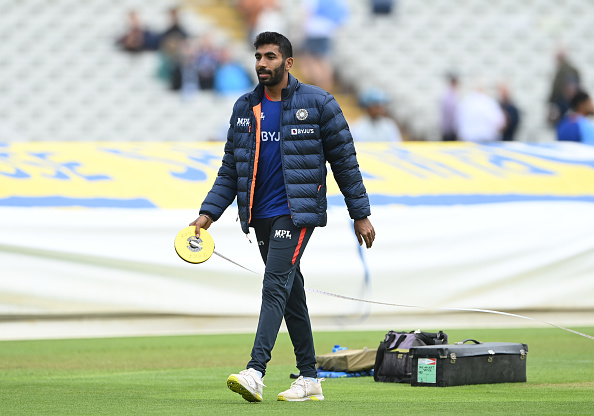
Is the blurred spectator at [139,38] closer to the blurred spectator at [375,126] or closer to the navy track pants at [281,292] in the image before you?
the blurred spectator at [375,126]

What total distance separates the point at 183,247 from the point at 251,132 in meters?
0.65

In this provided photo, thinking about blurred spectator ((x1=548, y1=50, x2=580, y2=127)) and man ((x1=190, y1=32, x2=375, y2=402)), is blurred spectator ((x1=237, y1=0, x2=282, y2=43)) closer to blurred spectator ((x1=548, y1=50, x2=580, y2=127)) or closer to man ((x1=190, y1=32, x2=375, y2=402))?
blurred spectator ((x1=548, y1=50, x2=580, y2=127))

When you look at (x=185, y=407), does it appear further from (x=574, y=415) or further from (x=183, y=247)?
(x=574, y=415)

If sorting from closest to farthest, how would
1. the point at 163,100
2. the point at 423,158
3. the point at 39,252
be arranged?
1. the point at 39,252
2. the point at 423,158
3. the point at 163,100

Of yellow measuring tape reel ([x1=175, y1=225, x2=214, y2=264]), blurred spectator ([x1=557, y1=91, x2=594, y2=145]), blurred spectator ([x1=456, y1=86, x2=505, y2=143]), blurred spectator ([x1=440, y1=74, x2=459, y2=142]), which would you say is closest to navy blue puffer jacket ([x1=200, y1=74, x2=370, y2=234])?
yellow measuring tape reel ([x1=175, y1=225, x2=214, y2=264])

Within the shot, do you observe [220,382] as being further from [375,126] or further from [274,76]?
[375,126]

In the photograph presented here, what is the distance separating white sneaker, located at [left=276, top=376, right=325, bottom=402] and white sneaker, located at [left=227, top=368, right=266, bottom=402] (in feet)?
0.77

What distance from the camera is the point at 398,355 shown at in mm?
6254

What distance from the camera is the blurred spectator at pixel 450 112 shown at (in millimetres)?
16344

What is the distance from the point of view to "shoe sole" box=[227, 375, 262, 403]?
15.9 ft

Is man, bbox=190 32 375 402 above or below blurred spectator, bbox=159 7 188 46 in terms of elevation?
below

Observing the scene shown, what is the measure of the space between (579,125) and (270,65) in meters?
7.29

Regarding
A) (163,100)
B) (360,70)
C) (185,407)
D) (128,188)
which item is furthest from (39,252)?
(360,70)

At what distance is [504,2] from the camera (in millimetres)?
20344
